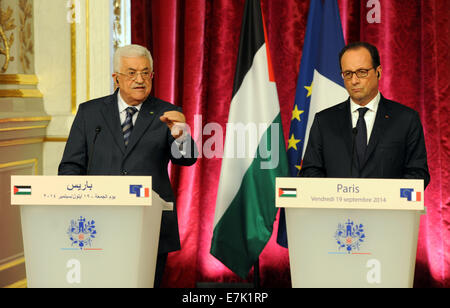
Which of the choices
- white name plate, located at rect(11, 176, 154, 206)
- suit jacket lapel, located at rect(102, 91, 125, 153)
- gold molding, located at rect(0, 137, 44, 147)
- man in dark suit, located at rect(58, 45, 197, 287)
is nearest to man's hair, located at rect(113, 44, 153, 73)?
man in dark suit, located at rect(58, 45, 197, 287)

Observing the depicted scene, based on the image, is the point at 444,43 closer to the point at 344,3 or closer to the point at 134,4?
the point at 344,3

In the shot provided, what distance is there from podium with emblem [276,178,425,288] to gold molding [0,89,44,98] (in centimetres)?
226

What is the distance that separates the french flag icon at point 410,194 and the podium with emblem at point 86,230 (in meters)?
0.80

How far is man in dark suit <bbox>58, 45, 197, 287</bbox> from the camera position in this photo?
2088mm

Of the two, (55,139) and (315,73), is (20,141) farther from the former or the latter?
(315,73)

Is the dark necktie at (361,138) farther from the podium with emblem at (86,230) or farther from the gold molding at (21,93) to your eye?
the gold molding at (21,93)

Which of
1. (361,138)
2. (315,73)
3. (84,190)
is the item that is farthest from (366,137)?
(84,190)

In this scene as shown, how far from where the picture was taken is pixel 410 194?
1509 millimetres

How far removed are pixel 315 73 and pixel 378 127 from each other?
90 centimetres

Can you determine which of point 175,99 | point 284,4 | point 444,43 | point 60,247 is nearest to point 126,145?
point 60,247

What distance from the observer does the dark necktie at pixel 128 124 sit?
2127 mm

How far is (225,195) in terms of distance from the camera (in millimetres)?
2943

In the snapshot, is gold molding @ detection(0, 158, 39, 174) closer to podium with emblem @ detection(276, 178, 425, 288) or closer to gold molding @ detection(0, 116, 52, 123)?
gold molding @ detection(0, 116, 52, 123)
